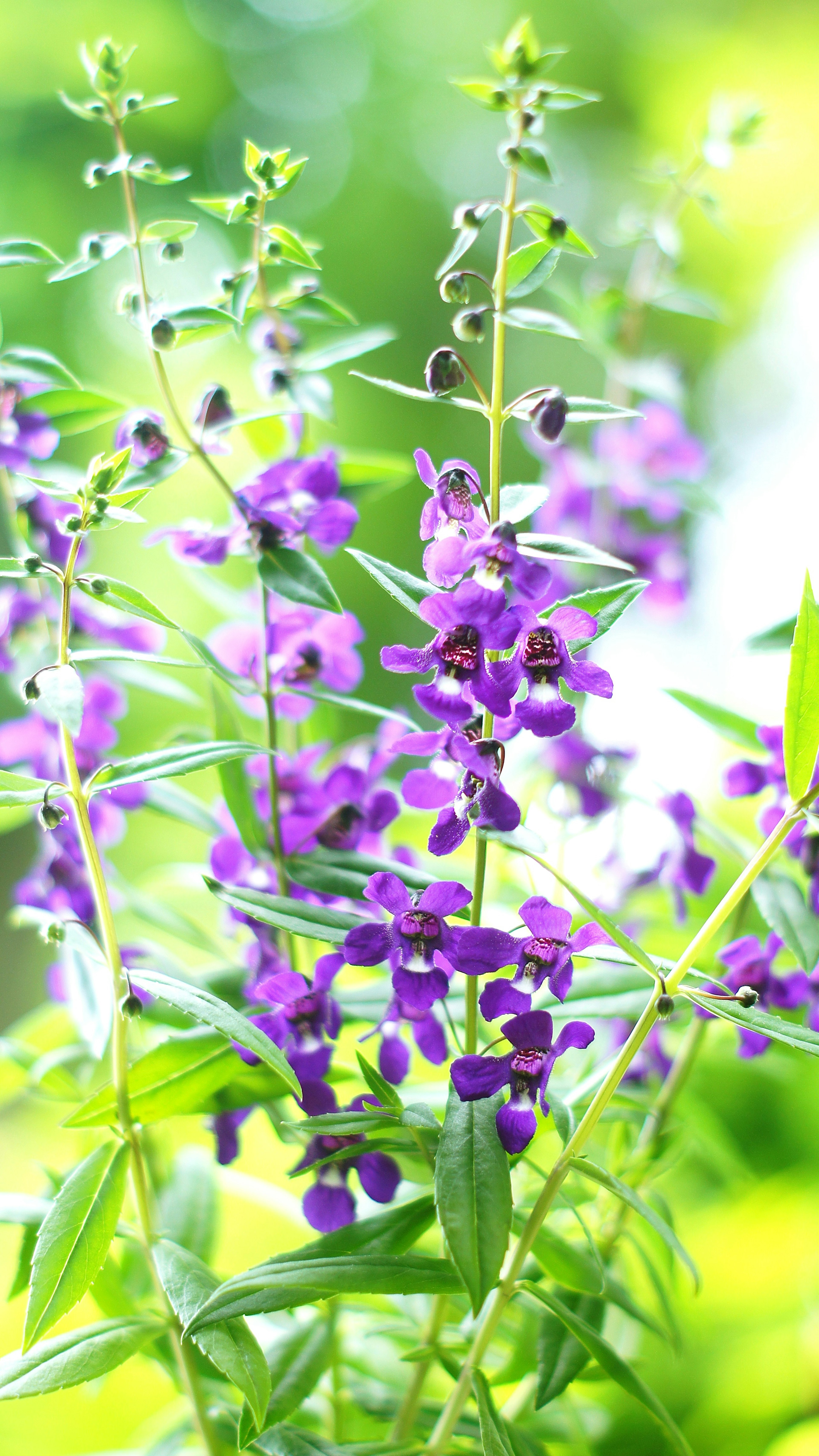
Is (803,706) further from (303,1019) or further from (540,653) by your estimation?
(303,1019)

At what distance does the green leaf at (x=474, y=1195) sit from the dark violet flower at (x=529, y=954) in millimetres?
42

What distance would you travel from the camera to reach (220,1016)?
1.26 feet

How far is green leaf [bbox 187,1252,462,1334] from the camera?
380 millimetres

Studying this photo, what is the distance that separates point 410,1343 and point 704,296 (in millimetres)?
712

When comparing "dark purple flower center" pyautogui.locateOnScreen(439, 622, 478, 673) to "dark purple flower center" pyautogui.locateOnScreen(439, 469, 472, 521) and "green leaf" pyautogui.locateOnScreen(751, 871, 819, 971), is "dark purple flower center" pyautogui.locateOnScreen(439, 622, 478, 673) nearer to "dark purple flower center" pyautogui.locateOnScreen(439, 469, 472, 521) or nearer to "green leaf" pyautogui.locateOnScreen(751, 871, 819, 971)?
"dark purple flower center" pyautogui.locateOnScreen(439, 469, 472, 521)

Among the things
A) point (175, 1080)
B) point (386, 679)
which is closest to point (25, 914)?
point (175, 1080)

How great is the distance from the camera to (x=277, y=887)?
0.50 metres

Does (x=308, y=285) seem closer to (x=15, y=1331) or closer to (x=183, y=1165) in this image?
(x=183, y=1165)

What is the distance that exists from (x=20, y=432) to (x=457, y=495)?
0.27 meters

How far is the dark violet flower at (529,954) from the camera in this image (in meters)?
0.38

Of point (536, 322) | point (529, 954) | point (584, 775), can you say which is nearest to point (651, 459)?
point (584, 775)

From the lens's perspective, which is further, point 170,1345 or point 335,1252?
point 170,1345

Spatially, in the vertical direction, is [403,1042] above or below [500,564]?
below

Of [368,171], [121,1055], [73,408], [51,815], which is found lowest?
[121,1055]
